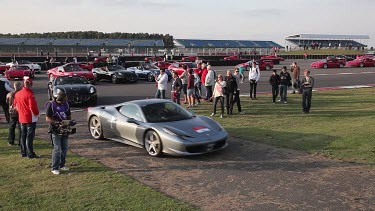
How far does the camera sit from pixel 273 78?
52.8ft

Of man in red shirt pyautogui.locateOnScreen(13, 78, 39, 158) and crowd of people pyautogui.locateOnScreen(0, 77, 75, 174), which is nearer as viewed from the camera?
crowd of people pyautogui.locateOnScreen(0, 77, 75, 174)

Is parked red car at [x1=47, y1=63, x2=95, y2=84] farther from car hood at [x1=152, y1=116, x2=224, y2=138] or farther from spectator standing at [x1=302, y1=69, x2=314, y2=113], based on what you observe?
car hood at [x1=152, y1=116, x2=224, y2=138]

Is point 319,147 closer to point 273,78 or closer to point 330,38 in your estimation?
point 273,78

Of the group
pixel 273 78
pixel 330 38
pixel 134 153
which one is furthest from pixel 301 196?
pixel 330 38

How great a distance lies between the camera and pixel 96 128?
9.80 metres

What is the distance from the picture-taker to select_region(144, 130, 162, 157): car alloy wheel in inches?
319

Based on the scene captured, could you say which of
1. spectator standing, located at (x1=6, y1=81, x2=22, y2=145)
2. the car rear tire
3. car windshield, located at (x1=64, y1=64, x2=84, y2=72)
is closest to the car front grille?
the car rear tire

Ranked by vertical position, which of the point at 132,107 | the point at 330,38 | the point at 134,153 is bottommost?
the point at 134,153

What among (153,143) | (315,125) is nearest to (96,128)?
(153,143)

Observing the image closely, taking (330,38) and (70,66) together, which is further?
(330,38)

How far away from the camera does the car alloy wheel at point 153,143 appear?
319 inches

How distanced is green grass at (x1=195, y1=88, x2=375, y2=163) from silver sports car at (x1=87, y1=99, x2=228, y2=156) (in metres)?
1.74

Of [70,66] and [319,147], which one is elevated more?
[70,66]

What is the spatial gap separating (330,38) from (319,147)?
347ft
